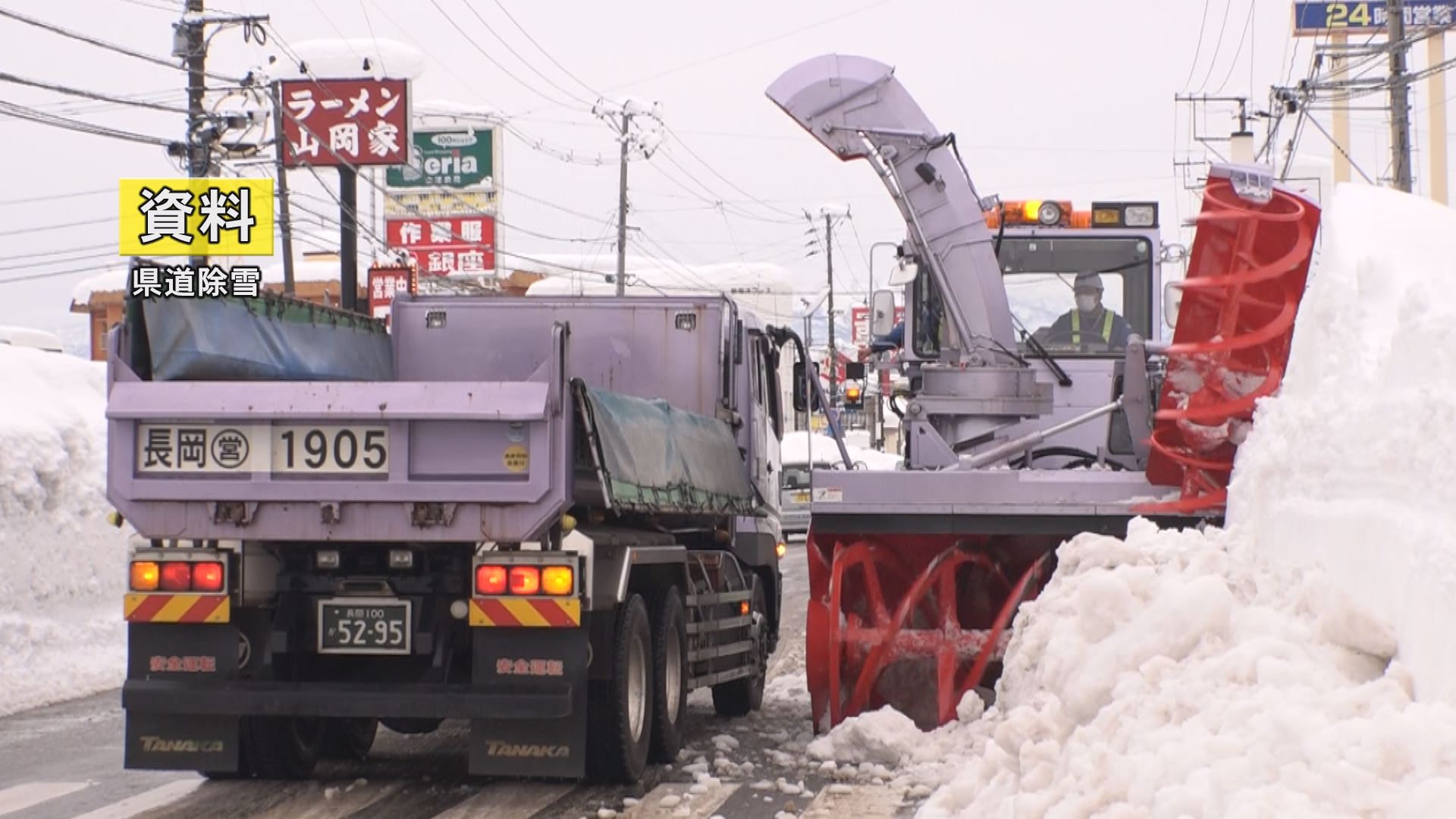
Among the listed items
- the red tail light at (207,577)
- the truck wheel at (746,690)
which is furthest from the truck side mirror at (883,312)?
the red tail light at (207,577)

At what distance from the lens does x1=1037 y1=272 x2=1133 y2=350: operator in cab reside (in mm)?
12109

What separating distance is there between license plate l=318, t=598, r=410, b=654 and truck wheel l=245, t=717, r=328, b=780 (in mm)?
713

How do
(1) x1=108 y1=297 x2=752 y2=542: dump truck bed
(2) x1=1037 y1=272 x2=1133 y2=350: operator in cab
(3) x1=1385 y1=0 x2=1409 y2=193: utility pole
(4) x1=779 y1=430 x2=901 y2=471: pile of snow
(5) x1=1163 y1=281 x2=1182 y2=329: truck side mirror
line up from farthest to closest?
(4) x1=779 y1=430 x2=901 y2=471: pile of snow
(3) x1=1385 y1=0 x2=1409 y2=193: utility pole
(2) x1=1037 y1=272 x2=1133 y2=350: operator in cab
(5) x1=1163 y1=281 x2=1182 y2=329: truck side mirror
(1) x1=108 y1=297 x2=752 y2=542: dump truck bed

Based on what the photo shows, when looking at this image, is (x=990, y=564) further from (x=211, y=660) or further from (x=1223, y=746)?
(x=1223, y=746)

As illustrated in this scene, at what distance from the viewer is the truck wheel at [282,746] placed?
9117mm

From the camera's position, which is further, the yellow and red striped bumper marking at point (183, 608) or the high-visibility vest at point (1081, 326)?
the high-visibility vest at point (1081, 326)

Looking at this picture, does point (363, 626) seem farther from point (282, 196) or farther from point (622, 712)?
point (282, 196)

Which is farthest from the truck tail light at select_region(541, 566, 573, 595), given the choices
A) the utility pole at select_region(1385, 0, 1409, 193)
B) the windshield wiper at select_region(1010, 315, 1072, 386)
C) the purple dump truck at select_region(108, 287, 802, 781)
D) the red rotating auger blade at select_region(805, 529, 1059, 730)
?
the utility pole at select_region(1385, 0, 1409, 193)

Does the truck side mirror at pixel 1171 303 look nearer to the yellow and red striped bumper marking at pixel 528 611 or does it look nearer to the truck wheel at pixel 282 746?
the yellow and red striped bumper marking at pixel 528 611

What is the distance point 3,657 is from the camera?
14.0 metres

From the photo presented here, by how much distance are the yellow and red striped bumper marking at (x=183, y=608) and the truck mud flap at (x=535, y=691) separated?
126cm

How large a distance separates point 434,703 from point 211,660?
3.80ft

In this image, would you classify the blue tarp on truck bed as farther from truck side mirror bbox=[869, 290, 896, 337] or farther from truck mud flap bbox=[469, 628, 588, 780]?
truck side mirror bbox=[869, 290, 896, 337]
